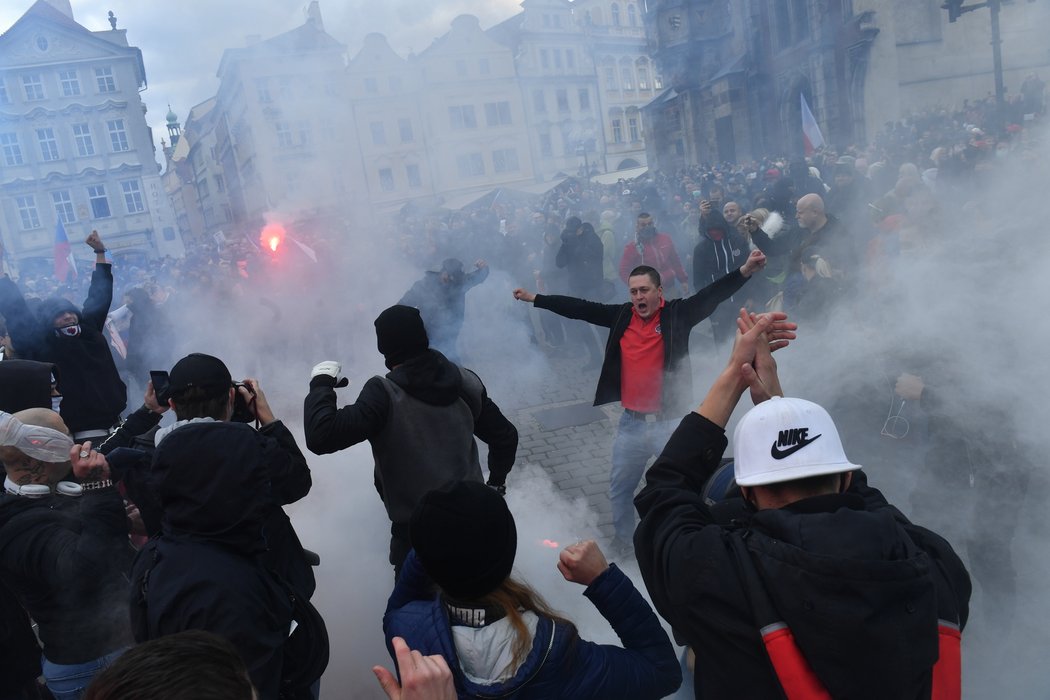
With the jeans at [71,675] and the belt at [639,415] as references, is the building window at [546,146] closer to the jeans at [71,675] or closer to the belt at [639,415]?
the belt at [639,415]

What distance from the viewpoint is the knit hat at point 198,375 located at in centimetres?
209

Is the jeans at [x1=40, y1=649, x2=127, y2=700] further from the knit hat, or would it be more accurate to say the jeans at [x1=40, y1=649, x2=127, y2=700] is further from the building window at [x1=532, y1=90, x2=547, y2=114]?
the building window at [x1=532, y1=90, x2=547, y2=114]

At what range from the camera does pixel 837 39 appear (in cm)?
1817

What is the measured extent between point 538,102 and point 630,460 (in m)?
7.68

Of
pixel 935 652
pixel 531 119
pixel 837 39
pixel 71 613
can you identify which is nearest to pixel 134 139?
pixel 531 119

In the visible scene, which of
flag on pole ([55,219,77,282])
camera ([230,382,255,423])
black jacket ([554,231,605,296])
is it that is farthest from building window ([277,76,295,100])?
camera ([230,382,255,423])

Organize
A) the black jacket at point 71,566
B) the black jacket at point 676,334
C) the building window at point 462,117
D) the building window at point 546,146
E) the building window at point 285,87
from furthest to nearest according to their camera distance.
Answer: the building window at point 546,146 < the building window at point 462,117 < the building window at point 285,87 < the black jacket at point 676,334 < the black jacket at point 71,566

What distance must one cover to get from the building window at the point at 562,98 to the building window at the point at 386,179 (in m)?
2.90

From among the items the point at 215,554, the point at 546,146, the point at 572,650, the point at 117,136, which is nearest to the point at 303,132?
the point at 117,136

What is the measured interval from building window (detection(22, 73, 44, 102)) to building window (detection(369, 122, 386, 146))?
3.44 m

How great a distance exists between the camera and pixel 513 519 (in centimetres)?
159

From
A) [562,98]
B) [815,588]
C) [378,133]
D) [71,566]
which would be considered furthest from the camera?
[562,98]

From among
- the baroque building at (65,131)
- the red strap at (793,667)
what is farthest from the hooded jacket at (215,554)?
the baroque building at (65,131)

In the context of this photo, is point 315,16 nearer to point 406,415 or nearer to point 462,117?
point 462,117
